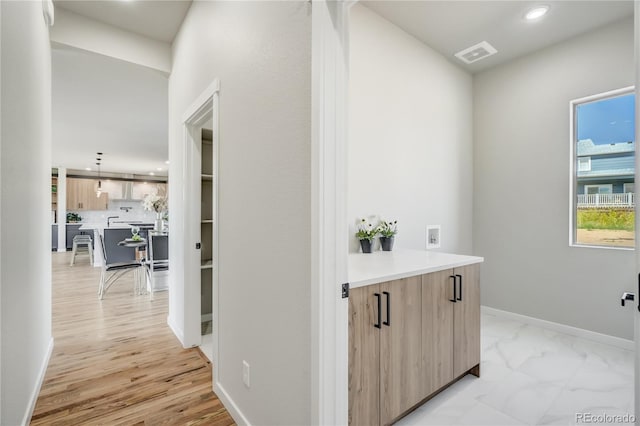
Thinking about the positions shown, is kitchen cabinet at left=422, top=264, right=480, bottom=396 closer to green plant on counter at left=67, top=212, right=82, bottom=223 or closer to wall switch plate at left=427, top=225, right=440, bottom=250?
wall switch plate at left=427, top=225, right=440, bottom=250

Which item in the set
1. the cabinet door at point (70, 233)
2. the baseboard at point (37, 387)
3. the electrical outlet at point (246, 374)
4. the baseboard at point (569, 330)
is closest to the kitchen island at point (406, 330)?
the electrical outlet at point (246, 374)

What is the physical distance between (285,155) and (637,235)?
1.15m

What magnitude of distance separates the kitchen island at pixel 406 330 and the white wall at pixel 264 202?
0.94 feet

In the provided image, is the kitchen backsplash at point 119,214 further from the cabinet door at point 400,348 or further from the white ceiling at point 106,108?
the cabinet door at point 400,348

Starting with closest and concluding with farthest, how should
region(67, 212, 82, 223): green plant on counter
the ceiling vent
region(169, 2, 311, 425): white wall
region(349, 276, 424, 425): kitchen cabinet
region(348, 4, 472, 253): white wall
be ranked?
region(169, 2, 311, 425): white wall → region(349, 276, 424, 425): kitchen cabinet → region(348, 4, 472, 253): white wall → the ceiling vent → region(67, 212, 82, 223): green plant on counter

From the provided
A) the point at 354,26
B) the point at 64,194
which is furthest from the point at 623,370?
the point at 64,194

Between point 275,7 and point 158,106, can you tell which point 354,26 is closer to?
point 275,7

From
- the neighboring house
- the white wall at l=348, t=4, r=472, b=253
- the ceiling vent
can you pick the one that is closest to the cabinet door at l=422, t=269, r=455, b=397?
the white wall at l=348, t=4, r=472, b=253

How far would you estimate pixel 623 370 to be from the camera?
2232mm

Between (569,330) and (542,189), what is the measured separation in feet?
4.53

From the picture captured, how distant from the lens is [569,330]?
2.89 m

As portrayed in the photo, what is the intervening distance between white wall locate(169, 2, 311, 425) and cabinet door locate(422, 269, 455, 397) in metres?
0.82

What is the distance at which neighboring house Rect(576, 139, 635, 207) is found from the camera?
107 inches

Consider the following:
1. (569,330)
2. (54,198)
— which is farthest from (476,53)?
(54,198)
